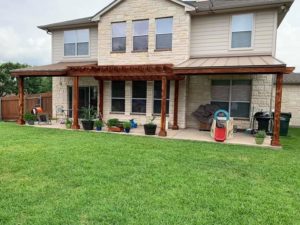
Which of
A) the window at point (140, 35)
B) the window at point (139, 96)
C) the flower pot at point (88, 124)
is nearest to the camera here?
the flower pot at point (88, 124)

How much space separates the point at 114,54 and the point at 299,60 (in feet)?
73.0

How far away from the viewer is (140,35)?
12.6m

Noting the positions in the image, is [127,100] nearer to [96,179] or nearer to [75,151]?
[75,151]

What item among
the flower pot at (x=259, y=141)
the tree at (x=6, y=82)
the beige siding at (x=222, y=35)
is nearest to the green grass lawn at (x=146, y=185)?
the flower pot at (x=259, y=141)

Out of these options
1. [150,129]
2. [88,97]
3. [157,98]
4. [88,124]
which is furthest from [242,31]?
[88,97]

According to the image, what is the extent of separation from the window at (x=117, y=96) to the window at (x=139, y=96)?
646 mm

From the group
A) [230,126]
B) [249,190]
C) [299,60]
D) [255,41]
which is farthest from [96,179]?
[299,60]

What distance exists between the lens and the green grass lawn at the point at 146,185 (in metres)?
3.59

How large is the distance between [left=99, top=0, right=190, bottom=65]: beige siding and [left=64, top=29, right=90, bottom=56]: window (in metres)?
1.63

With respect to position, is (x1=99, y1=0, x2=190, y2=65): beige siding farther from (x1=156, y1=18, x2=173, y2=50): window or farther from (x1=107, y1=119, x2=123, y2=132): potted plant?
(x1=107, y1=119, x2=123, y2=132): potted plant

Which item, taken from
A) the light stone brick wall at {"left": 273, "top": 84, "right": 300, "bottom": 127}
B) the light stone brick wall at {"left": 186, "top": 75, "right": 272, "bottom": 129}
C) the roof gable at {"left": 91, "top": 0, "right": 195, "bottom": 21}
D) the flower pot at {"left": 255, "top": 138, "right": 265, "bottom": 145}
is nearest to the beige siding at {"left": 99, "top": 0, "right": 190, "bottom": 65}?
the roof gable at {"left": 91, "top": 0, "right": 195, "bottom": 21}

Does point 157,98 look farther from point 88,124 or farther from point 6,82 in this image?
point 6,82

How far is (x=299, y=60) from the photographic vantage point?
26.3 m

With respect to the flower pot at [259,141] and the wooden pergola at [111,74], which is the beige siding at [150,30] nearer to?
the wooden pergola at [111,74]
